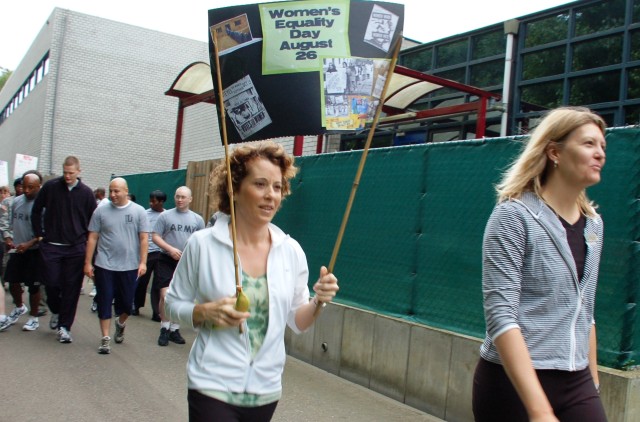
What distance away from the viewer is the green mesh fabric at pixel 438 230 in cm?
445

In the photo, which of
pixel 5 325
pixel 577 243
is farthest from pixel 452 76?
pixel 577 243

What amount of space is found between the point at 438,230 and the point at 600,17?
5.41m

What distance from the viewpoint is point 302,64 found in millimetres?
6148

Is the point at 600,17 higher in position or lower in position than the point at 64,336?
higher

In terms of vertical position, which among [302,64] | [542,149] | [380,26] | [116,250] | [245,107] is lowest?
[116,250]

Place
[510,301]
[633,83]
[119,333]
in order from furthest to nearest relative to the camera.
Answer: [633,83] → [119,333] → [510,301]

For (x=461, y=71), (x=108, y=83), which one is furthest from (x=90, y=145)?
(x=461, y=71)

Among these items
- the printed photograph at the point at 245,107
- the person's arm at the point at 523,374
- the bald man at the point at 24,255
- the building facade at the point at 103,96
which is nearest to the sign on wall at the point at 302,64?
the printed photograph at the point at 245,107

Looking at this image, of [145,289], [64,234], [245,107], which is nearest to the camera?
[245,107]

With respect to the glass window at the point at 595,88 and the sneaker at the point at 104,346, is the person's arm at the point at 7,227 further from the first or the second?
the glass window at the point at 595,88

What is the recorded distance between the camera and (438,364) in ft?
18.2

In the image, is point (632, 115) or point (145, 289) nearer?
point (632, 115)

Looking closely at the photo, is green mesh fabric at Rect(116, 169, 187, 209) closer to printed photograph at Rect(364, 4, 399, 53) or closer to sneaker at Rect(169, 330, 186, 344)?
sneaker at Rect(169, 330, 186, 344)

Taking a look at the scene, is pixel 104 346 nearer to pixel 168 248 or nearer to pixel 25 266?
pixel 168 248
